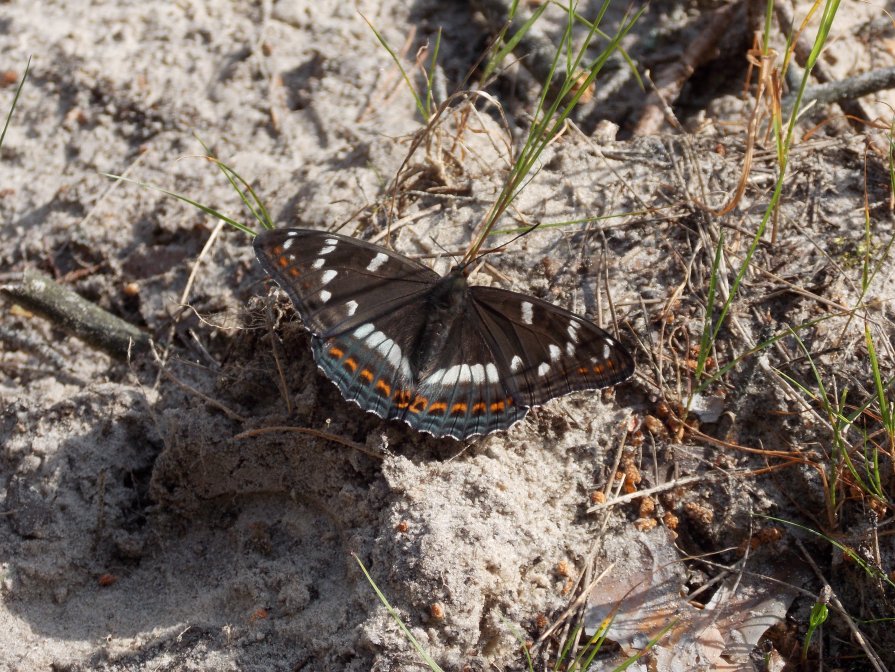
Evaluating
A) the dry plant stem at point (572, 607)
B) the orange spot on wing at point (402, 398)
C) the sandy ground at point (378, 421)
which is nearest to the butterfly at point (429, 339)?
the orange spot on wing at point (402, 398)

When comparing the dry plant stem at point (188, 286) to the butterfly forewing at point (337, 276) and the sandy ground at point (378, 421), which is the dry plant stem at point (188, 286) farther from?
the butterfly forewing at point (337, 276)

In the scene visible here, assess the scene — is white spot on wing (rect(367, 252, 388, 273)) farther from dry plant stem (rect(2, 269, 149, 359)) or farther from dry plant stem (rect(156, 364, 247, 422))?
dry plant stem (rect(2, 269, 149, 359))

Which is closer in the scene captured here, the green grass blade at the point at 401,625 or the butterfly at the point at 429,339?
the green grass blade at the point at 401,625

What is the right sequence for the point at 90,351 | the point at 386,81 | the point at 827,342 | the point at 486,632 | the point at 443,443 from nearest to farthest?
the point at 486,632 → the point at 443,443 → the point at 827,342 → the point at 90,351 → the point at 386,81

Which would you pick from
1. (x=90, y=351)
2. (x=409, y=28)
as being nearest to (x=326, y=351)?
(x=90, y=351)

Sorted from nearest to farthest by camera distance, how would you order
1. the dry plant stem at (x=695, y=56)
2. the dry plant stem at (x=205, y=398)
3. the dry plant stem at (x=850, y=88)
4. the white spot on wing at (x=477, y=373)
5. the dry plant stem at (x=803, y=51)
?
the white spot on wing at (x=477, y=373) < the dry plant stem at (x=205, y=398) < the dry plant stem at (x=850, y=88) < the dry plant stem at (x=803, y=51) < the dry plant stem at (x=695, y=56)

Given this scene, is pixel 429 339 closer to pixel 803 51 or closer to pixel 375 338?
pixel 375 338

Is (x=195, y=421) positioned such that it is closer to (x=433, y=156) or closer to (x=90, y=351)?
(x=90, y=351)
